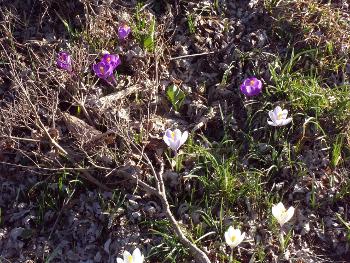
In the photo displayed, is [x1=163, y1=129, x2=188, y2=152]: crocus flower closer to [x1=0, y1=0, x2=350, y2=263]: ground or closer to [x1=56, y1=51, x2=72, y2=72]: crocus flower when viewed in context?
[x1=0, y1=0, x2=350, y2=263]: ground

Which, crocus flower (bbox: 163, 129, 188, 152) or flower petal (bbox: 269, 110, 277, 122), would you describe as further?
flower petal (bbox: 269, 110, 277, 122)

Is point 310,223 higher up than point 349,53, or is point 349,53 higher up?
point 349,53

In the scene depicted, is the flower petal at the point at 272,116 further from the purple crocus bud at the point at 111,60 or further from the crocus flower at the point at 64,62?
the crocus flower at the point at 64,62

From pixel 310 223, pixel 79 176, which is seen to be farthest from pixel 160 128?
pixel 310 223

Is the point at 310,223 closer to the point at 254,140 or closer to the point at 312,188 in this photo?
the point at 312,188

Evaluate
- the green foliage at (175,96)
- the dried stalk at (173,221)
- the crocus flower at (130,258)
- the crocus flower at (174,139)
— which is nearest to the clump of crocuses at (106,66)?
the green foliage at (175,96)

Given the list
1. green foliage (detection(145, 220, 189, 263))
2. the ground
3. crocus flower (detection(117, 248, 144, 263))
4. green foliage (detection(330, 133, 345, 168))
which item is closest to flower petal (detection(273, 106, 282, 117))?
the ground
